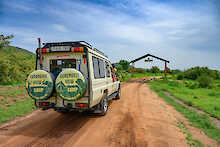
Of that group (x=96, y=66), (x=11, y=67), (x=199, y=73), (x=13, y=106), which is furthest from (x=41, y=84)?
(x=199, y=73)

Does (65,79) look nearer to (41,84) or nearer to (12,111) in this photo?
(41,84)

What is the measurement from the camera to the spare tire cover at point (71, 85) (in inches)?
175

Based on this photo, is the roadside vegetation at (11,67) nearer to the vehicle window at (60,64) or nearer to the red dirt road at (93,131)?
the red dirt road at (93,131)

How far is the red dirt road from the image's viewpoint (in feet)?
13.2

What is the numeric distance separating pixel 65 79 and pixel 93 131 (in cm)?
186

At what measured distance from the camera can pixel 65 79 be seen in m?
4.48

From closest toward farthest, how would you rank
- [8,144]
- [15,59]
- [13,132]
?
[8,144] < [13,132] < [15,59]

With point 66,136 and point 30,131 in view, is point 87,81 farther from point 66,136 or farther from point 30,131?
point 30,131

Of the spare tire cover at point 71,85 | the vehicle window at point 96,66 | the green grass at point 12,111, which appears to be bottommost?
the green grass at point 12,111

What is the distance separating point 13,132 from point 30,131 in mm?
500

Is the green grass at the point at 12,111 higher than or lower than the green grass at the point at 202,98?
higher

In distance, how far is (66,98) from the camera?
177 inches

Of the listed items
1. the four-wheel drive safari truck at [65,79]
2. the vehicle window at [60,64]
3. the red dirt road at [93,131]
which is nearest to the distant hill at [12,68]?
the red dirt road at [93,131]

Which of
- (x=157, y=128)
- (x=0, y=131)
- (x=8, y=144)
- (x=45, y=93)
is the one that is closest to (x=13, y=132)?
(x=0, y=131)
